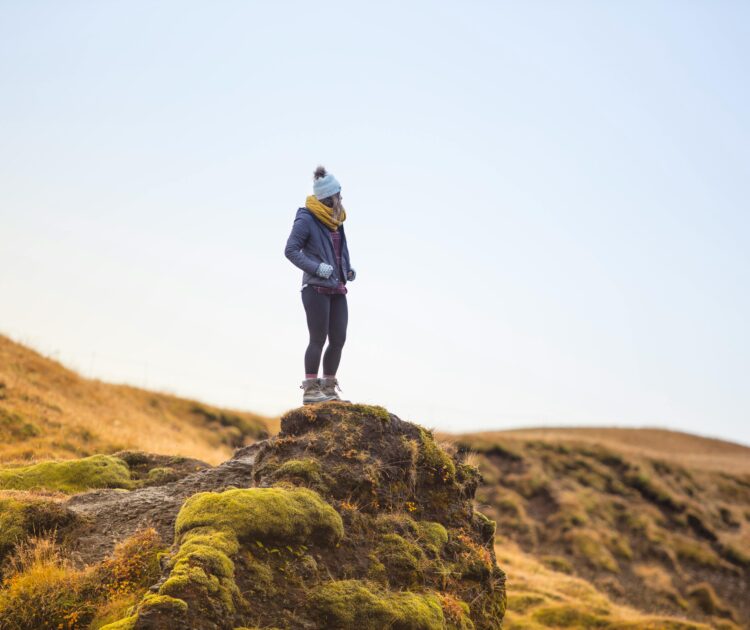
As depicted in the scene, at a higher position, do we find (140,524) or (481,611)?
(140,524)

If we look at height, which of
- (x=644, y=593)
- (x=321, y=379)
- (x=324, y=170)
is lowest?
(x=644, y=593)

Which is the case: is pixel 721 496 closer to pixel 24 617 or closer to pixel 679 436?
pixel 679 436

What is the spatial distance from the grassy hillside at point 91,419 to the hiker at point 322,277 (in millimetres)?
3695

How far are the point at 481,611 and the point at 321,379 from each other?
4.44m

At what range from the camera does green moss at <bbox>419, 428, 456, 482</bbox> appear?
1234 cm

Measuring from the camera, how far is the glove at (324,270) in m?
12.4

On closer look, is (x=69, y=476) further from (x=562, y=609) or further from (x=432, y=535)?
(x=562, y=609)

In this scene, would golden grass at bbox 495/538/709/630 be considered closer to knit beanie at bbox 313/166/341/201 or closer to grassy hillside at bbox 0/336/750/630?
grassy hillside at bbox 0/336/750/630

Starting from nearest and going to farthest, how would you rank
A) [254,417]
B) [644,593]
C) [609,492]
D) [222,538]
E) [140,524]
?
[222,538] < [140,524] < [644,593] < [254,417] < [609,492]

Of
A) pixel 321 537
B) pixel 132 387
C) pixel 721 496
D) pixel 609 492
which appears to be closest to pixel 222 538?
pixel 321 537

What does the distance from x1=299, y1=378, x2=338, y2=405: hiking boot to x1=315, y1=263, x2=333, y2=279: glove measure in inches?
71.7

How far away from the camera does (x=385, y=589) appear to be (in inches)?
384

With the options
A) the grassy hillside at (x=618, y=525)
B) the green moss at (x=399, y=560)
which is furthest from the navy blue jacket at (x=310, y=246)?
the grassy hillside at (x=618, y=525)

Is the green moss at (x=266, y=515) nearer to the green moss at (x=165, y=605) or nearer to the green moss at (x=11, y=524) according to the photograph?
the green moss at (x=165, y=605)
